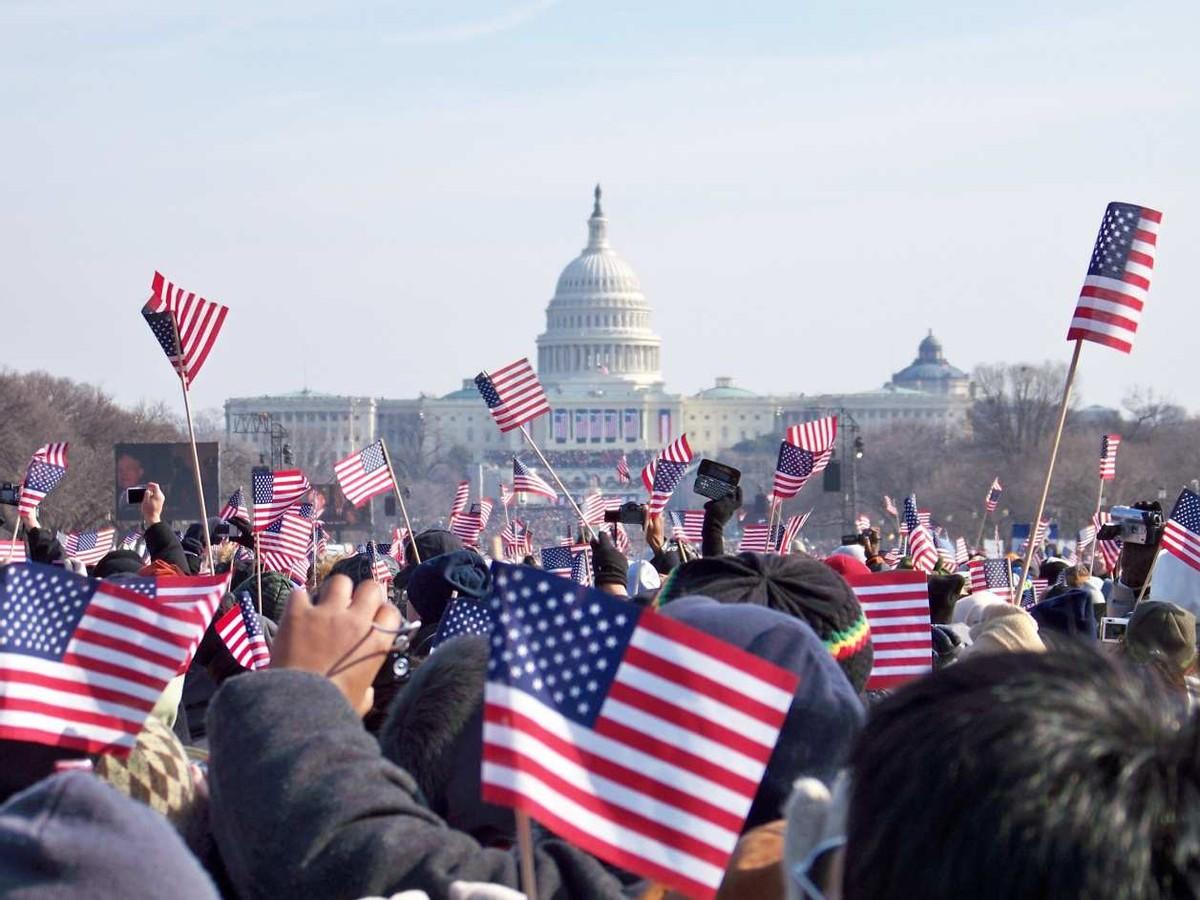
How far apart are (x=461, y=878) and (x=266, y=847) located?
0.25 m

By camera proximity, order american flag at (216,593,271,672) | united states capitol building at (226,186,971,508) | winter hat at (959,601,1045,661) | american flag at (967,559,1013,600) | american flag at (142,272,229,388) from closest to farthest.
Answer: winter hat at (959,601,1045,661) → american flag at (216,593,271,672) → american flag at (142,272,229,388) → american flag at (967,559,1013,600) → united states capitol building at (226,186,971,508)

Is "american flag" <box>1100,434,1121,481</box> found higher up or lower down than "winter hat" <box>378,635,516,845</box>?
higher up

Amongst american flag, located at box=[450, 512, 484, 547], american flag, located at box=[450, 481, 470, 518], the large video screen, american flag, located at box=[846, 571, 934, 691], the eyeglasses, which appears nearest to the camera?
the eyeglasses

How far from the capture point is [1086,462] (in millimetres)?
76375

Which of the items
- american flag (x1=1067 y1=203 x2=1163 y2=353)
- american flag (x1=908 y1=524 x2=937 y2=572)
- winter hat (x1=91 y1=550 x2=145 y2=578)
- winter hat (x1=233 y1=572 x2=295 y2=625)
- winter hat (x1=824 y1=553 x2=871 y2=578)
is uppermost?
american flag (x1=1067 y1=203 x2=1163 y2=353)

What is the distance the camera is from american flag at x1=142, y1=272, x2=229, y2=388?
488 inches

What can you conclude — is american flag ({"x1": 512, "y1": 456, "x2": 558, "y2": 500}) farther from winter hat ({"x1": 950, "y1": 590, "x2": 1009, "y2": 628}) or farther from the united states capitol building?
the united states capitol building

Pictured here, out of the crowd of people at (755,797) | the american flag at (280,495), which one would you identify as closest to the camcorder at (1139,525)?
the crowd of people at (755,797)

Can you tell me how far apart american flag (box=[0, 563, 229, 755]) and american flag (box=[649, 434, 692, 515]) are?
34.9 ft

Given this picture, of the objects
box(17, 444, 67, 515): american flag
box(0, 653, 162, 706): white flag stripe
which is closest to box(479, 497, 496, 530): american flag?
box(17, 444, 67, 515): american flag

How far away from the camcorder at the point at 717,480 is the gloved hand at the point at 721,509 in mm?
138

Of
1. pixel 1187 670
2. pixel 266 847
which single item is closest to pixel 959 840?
pixel 266 847

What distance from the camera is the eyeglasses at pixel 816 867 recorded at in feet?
6.67

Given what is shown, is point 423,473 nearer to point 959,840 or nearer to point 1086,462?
point 1086,462
